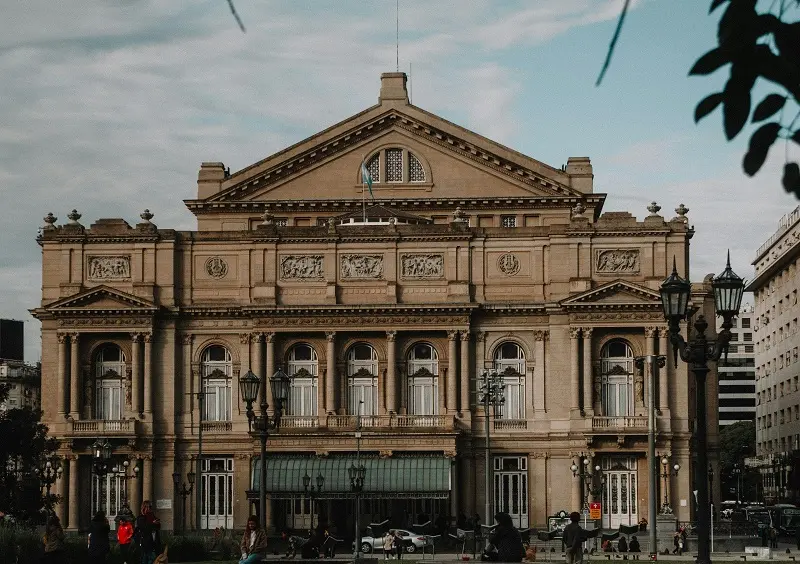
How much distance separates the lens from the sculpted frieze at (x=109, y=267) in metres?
83.6

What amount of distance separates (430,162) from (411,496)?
19008mm

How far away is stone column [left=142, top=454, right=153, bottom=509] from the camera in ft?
268

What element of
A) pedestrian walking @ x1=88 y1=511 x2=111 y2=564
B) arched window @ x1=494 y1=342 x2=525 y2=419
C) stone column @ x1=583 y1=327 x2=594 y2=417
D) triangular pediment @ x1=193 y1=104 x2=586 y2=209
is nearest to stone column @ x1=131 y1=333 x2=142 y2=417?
triangular pediment @ x1=193 y1=104 x2=586 y2=209

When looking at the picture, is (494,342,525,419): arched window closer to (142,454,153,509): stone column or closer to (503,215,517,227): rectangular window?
(503,215,517,227): rectangular window

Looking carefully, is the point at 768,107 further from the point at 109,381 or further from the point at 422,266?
the point at 109,381

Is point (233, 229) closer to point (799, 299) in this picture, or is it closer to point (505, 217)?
point (505, 217)

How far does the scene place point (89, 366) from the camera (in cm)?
8319

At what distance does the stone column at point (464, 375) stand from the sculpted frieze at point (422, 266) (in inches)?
145

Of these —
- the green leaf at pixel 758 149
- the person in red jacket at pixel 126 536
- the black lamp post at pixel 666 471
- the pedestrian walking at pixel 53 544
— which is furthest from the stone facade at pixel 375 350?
the green leaf at pixel 758 149

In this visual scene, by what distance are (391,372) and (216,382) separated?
9.29m

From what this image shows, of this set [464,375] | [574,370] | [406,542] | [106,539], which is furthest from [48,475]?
[106,539]

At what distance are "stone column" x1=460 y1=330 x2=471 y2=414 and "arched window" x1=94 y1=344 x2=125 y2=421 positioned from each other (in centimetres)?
1741

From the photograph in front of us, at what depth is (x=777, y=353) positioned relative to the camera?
13800 centimetres

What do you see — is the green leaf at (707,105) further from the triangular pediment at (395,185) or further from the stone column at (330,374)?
the triangular pediment at (395,185)
